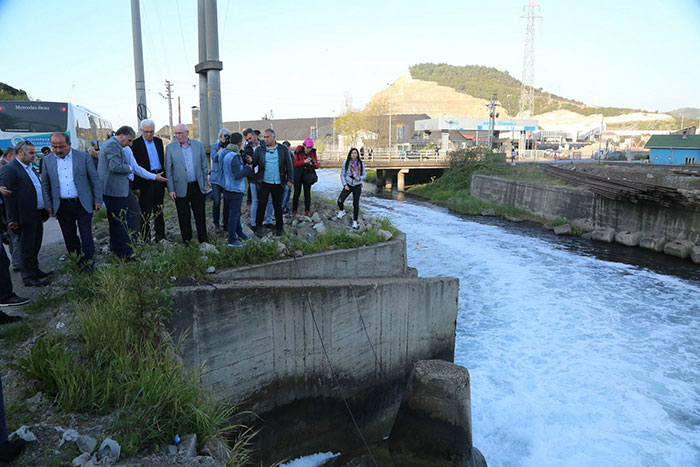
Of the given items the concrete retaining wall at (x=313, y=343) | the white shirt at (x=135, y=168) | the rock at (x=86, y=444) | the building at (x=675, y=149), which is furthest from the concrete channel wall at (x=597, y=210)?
the building at (x=675, y=149)

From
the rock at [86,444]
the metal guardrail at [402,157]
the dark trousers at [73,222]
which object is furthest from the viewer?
the metal guardrail at [402,157]

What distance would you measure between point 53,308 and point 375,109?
76.2 meters

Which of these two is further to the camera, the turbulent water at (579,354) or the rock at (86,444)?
the turbulent water at (579,354)

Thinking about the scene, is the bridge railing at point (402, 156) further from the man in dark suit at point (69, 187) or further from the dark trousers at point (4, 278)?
the dark trousers at point (4, 278)

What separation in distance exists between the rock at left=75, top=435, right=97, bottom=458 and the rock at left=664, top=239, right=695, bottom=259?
64.4ft

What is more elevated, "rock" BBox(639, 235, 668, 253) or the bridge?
the bridge

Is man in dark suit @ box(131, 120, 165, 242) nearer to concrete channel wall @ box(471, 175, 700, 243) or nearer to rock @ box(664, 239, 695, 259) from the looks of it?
rock @ box(664, 239, 695, 259)

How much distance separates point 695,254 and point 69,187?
1898cm

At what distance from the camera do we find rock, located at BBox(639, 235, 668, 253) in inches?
720

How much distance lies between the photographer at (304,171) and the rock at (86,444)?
7.38 m

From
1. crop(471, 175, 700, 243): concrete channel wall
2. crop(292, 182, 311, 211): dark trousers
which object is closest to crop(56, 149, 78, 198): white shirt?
crop(292, 182, 311, 211): dark trousers

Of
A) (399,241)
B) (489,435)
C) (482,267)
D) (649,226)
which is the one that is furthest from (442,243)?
(489,435)

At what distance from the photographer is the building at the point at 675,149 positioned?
40906mm

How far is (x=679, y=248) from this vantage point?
17.3 meters
